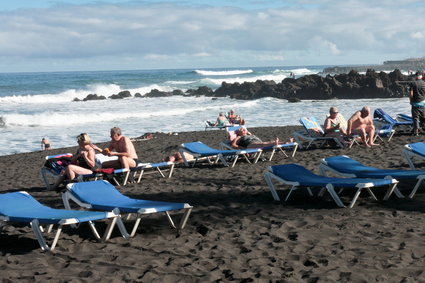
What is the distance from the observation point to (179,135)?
55.9 feet

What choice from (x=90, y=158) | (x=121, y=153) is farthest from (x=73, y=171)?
(x=121, y=153)

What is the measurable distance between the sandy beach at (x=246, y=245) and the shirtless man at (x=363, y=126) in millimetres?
4106

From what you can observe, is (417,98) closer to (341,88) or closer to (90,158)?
(90,158)

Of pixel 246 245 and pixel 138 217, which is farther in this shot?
pixel 138 217

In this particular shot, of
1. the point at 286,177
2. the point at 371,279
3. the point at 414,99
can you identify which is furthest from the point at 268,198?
the point at 414,99

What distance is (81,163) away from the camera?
814cm

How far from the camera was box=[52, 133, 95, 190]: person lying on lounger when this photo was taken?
7.86 metres

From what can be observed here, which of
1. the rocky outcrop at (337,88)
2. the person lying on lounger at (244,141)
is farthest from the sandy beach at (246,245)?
the rocky outcrop at (337,88)

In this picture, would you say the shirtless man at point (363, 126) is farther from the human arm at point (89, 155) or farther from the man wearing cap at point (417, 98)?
the human arm at point (89, 155)

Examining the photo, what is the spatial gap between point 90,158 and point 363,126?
5.56 m

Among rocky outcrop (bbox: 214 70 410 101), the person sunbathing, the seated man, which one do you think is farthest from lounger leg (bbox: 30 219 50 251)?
rocky outcrop (bbox: 214 70 410 101)

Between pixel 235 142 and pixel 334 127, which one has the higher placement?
pixel 334 127

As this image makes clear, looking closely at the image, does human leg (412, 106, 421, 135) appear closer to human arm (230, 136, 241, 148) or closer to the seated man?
the seated man

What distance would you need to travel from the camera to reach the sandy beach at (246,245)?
4.13m
